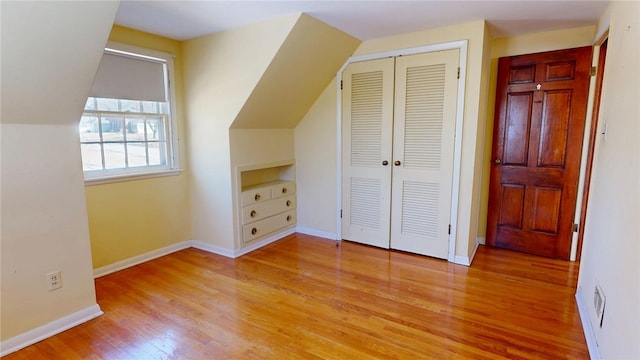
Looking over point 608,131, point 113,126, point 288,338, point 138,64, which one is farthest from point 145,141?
point 608,131

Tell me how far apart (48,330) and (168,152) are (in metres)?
1.80

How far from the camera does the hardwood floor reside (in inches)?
74.7

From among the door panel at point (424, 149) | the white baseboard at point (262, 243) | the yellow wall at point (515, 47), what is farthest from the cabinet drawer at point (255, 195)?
the yellow wall at point (515, 47)

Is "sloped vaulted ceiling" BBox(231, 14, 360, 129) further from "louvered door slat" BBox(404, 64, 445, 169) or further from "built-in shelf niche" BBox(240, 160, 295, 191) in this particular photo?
"louvered door slat" BBox(404, 64, 445, 169)

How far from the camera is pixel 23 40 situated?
157cm

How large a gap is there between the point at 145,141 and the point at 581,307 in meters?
3.76

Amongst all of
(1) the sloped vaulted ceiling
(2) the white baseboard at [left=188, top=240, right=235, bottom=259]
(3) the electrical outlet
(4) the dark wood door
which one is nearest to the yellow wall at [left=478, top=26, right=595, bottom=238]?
(4) the dark wood door

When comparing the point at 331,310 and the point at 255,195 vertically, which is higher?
the point at 255,195

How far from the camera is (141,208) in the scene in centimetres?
315

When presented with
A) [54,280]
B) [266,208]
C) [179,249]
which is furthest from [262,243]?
[54,280]

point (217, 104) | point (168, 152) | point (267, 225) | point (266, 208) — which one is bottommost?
point (267, 225)

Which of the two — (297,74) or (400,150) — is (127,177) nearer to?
(297,74)

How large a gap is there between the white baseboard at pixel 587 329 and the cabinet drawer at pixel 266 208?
2771mm

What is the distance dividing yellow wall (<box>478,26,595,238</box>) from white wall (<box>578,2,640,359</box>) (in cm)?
70
